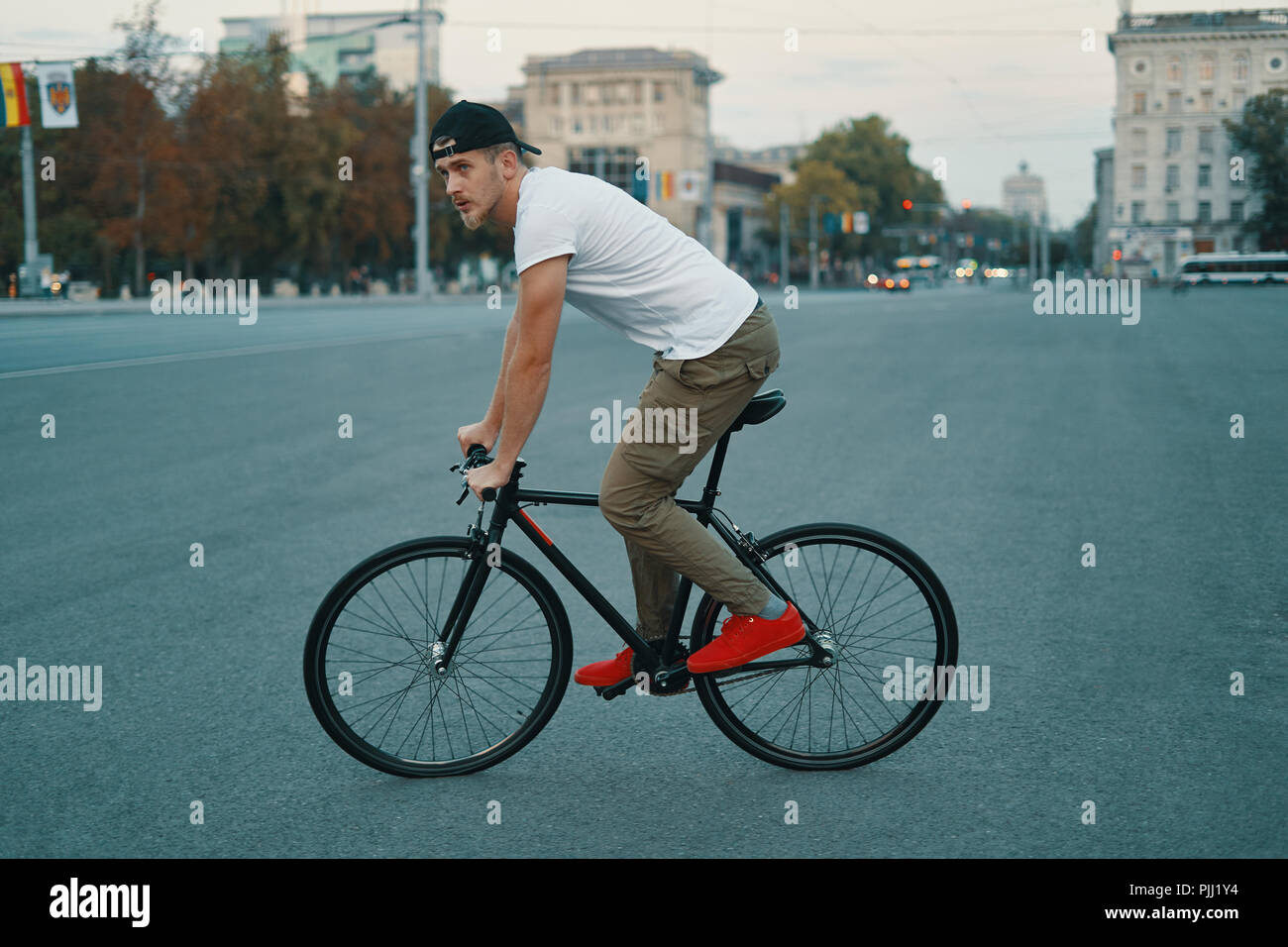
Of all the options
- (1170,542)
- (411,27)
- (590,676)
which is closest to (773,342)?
(590,676)

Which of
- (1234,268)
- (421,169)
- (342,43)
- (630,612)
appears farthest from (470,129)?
(342,43)

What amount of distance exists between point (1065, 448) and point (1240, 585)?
15.5 feet

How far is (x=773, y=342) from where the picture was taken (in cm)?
395

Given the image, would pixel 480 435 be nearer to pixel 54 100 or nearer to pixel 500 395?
pixel 500 395

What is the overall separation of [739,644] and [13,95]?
37618mm

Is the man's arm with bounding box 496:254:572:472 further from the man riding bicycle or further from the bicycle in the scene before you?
the bicycle

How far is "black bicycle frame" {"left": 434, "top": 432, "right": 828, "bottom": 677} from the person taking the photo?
13.2 ft

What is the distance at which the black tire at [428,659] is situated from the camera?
3.99 meters

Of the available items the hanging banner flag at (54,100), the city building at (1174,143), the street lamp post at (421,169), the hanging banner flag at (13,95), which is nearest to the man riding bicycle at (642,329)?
the hanging banner flag at (54,100)

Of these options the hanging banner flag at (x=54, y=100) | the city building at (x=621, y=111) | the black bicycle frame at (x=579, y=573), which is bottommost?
the black bicycle frame at (x=579, y=573)

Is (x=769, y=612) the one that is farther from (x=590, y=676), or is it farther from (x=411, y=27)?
(x=411, y=27)

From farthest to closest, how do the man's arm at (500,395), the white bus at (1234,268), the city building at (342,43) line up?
the city building at (342,43) < the white bus at (1234,268) < the man's arm at (500,395)

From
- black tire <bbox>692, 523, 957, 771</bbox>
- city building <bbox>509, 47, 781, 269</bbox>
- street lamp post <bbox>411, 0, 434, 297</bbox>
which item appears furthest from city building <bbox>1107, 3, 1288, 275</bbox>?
black tire <bbox>692, 523, 957, 771</bbox>

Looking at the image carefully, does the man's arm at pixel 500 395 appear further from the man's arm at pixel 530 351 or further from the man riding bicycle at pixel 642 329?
the man's arm at pixel 530 351
